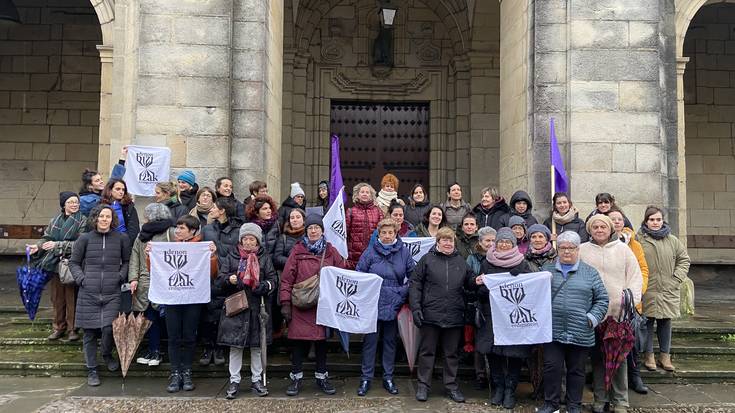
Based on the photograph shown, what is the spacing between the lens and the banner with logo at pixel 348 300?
5.54 meters

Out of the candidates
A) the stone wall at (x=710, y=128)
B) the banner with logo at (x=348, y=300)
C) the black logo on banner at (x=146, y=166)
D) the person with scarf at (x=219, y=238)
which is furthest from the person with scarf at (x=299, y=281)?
the stone wall at (x=710, y=128)

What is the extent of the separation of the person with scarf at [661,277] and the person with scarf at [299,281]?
10.8ft

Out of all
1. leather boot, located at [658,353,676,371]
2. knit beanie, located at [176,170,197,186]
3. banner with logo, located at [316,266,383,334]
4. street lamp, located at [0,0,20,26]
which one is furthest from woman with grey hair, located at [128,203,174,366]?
street lamp, located at [0,0,20,26]

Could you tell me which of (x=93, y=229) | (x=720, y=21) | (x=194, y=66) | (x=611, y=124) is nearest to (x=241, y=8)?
(x=194, y=66)

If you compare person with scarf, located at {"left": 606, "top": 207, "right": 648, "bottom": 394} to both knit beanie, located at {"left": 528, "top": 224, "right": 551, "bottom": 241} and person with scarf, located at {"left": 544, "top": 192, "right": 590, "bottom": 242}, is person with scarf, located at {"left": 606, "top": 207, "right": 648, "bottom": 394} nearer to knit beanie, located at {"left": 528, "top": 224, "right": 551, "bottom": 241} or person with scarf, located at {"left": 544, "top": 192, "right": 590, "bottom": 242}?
person with scarf, located at {"left": 544, "top": 192, "right": 590, "bottom": 242}

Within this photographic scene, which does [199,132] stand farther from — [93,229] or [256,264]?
[256,264]

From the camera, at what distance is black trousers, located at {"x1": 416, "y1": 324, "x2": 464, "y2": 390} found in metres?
5.53

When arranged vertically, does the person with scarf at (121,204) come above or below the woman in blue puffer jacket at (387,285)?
above

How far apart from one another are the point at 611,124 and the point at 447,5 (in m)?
5.94

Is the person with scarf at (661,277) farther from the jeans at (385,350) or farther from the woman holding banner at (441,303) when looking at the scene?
the jeans at (385,350)

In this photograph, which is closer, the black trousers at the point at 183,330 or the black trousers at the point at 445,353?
the black trousers at the point at 445,353

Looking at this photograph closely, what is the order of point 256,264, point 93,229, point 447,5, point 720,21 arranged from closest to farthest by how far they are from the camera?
point 256,264 → point 93,229 → point 447,5 → point 720,21

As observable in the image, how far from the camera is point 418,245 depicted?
6.20 m

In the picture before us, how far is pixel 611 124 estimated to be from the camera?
7836 millimetres
